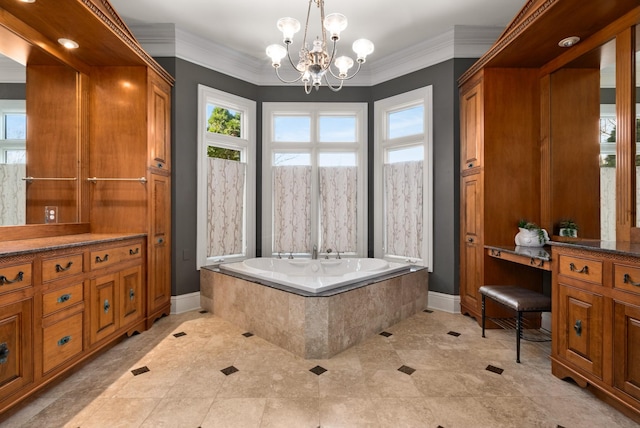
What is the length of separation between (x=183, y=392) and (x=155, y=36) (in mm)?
3373

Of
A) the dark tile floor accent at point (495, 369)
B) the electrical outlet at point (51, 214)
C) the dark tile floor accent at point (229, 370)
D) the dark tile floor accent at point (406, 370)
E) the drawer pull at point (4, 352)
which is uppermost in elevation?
the electrical outlet at point (51, 214)

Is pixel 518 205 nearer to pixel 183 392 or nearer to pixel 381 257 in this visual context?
pixel 381 257

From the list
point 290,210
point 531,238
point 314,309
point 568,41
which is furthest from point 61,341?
point 568,41

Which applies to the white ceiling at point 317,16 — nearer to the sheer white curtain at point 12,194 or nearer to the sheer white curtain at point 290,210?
Answer: the sheer white curtain at point 290,210

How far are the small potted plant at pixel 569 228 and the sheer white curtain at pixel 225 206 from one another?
331 centimetres

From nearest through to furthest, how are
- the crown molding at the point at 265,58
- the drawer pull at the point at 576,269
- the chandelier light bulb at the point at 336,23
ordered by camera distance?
1. the drawer pull at the point at 576,269
2. the chandelier light bulb at the point at 336,23
3. the crown molding at the point at 265,58

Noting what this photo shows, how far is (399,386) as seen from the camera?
192 centimetres

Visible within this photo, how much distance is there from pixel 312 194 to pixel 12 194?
2.77 meters

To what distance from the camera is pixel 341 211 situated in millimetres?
3984

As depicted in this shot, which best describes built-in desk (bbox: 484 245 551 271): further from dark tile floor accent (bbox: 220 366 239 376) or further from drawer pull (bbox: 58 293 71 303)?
drawer pull (bbox: 58 293 71 303)

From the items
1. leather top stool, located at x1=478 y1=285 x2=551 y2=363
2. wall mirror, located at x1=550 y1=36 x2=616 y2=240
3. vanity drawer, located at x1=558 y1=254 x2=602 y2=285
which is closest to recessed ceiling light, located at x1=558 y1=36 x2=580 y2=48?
wall mirror, located at x1=550 y1=36 x2=616 y2=240

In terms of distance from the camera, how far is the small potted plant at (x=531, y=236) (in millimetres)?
2612

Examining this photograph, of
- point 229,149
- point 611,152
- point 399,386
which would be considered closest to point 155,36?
point 229,149

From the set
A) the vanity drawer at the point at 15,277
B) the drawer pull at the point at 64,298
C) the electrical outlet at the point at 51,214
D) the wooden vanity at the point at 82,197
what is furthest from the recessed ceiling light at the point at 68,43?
the drawer pull at the point at 64,298
